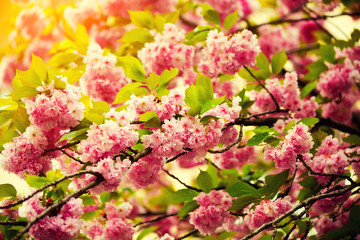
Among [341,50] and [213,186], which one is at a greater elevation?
[341,50]

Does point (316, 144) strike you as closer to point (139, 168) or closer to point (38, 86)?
point (139, 168)

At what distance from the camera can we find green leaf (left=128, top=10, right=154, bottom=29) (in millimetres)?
2461

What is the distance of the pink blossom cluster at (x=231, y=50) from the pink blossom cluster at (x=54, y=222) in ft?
4.18

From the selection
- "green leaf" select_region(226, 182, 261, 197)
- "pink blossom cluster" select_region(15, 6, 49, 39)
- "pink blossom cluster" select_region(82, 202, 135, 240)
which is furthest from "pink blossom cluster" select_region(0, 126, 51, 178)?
"pink blossom cluster" select_region(15, 6, 49, 39)

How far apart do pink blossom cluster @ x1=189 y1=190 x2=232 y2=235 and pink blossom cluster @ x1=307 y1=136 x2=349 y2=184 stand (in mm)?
561

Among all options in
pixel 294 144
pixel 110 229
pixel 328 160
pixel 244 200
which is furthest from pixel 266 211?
pixel 110 229

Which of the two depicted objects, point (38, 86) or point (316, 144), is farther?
point (316, 144)

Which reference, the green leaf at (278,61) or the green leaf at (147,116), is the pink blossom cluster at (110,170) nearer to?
the green leaf at (147,116)

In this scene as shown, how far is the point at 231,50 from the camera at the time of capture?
229 cm

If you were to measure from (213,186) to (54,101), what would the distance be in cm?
118

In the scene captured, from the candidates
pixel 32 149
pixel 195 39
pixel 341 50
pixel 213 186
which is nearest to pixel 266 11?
pixel 341 50

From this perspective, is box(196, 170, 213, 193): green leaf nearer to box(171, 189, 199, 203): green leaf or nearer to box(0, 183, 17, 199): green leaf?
box(171, 189, 199, 203): green leaf

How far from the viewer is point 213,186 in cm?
233

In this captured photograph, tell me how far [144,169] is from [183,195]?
477 millimetres
